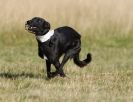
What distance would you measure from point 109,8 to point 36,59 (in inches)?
169

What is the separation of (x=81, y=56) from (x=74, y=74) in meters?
3.88

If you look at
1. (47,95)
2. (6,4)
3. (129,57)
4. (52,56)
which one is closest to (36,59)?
(129,57)

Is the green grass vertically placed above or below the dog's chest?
below

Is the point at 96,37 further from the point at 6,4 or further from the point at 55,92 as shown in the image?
the point at 55,92

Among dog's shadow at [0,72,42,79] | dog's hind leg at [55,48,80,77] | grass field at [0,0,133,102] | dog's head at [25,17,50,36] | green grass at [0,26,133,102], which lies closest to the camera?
green grass at [0,26,133,102]

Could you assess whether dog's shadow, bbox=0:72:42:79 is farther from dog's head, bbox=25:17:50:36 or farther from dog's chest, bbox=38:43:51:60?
dog's head, bbox=25:17:50:36

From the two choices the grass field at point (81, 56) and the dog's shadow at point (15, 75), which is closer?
the grass field at point (81, 56)

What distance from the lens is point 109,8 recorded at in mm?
17750

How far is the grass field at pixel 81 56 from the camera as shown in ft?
29.0

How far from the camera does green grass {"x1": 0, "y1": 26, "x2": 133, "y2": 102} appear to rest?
862 cm

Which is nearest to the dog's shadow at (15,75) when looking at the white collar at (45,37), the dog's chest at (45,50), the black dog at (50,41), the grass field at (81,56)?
the grass field at (81,56)

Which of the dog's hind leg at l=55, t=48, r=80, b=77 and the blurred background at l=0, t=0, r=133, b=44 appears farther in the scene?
the blurred background at l=0, t=0, r=133, b=44

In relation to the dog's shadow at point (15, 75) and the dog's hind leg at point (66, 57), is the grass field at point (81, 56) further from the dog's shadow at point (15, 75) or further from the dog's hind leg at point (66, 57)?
the dog's hind leg at point (66, 57)

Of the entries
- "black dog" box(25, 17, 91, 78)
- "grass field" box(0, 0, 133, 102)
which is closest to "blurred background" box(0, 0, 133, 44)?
"grass field" box(0, 0, 133, 102)
